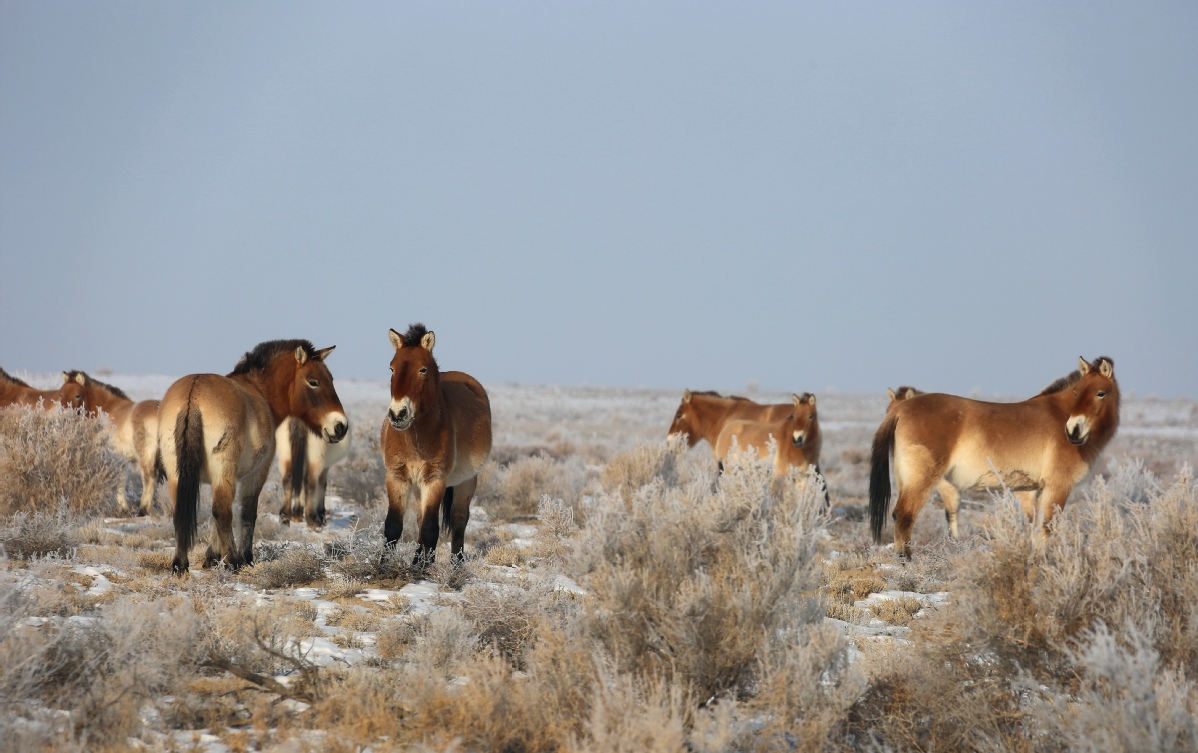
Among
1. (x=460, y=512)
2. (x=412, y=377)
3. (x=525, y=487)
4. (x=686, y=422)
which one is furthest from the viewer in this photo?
(x=686, y=422)

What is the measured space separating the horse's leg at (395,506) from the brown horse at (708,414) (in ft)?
28.6

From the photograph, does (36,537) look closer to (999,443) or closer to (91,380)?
(91,380)

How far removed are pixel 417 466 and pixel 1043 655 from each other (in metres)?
5.15

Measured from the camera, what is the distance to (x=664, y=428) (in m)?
36.5

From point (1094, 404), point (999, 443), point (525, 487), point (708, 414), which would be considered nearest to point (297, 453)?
point (525, 487)

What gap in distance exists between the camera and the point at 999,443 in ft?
31.7

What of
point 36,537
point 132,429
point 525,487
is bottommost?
point 525,487

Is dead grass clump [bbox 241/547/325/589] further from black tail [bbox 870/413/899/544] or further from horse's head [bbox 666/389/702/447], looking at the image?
horse's head [bbox 666/389/702/447]

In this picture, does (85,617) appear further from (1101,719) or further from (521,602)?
(1101,719)

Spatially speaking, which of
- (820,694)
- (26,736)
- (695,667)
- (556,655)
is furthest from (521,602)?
(26,736)

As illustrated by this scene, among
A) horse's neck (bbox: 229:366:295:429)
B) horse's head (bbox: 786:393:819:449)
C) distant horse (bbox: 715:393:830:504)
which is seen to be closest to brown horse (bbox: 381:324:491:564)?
horse's neck (bbox: 229:366:295:429)

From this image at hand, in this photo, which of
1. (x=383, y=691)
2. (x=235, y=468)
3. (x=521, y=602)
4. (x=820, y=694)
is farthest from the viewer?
(x=235, y=468)

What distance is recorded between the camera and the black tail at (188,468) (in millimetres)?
7148

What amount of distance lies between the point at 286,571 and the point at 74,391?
7954mm
